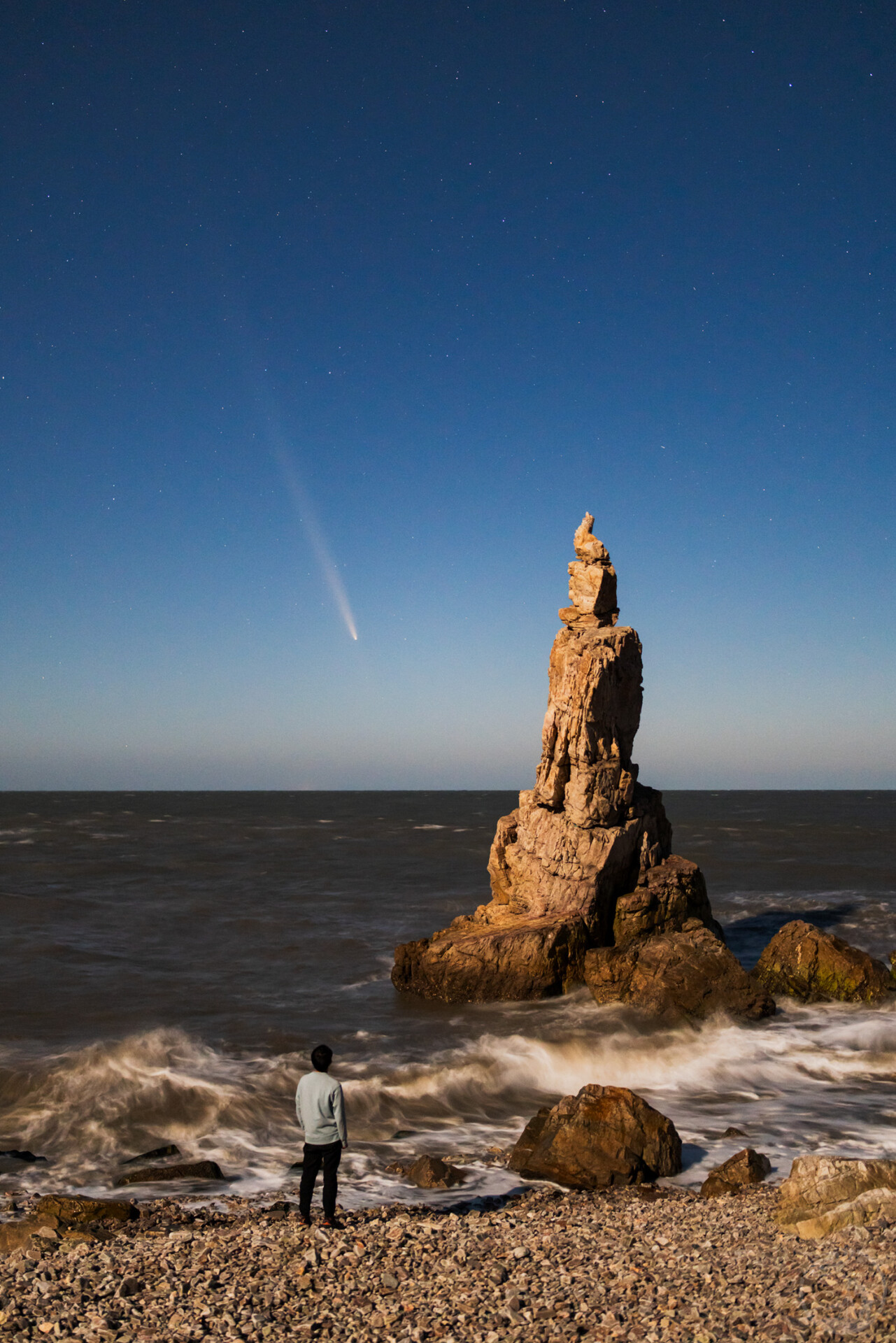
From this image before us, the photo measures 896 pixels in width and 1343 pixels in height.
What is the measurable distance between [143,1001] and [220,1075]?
20.0 feet

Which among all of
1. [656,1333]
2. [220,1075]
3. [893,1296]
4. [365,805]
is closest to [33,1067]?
[220,1075]

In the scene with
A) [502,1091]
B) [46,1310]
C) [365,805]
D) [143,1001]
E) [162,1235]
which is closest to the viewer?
[46,1310]

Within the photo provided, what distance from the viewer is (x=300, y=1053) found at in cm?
1731

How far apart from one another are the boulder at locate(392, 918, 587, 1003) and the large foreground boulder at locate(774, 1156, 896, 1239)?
10.8 metres

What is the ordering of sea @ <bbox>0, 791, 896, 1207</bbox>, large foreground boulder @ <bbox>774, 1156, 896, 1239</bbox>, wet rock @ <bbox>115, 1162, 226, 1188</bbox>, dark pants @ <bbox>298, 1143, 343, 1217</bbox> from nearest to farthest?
large foreground boulder @ <bbox>774, 1156, 896, 1239</bbox>
dark pants @ <bbox>298, 1143, 343, 1217</bbox>
wet rock @ <bbox>115, 1162, 226, 1188</bbox>
sea @ <bbox>0, 791, 896, 1207</bbox>

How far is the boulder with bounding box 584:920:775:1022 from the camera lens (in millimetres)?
18766

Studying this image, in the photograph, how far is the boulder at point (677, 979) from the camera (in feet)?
61.6

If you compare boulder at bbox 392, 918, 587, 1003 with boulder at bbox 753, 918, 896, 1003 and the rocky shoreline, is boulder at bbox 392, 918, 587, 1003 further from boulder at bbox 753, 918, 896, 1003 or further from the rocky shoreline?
the rocky shoreline

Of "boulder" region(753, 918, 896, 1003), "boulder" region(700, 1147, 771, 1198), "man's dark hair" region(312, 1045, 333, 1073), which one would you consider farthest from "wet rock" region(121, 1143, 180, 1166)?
"boulder" region(753, 918, 896, 1003)

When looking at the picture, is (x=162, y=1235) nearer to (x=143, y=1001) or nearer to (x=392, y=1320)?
(x=392, y=1320)

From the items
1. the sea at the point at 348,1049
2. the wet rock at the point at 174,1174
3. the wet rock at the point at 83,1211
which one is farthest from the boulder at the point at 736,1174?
the wet rock at the point at 83,1211

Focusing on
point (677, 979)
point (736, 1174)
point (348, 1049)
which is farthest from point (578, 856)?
point (736, 1174)

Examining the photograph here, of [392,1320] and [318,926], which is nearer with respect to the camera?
[392,1320]

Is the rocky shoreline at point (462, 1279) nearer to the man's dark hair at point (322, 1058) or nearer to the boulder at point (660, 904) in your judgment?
the man's dark hair at point (322, 1058)
